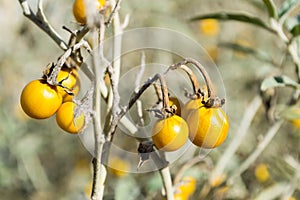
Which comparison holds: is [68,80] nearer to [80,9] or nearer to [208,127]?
[80,9]

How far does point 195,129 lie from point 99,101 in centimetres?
19

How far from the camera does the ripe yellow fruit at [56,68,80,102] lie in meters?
1.13

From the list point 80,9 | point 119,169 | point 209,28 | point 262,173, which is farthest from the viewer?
point 209,28

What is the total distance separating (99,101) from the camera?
1.06 metres

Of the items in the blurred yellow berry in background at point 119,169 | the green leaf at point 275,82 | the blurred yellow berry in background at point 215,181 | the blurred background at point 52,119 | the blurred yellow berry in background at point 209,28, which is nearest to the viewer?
the green leaf at point 275,82

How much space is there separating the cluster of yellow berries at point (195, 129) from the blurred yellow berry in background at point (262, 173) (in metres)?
1.31

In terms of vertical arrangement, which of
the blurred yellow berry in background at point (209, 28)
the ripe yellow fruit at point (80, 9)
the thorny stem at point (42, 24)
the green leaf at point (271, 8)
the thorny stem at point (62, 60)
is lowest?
the thorny stem at point (62, 60)

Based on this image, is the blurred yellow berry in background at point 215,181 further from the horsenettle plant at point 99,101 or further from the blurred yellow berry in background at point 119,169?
the horsenettle plant at point 99,101

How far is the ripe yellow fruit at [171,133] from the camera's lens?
1.03 meters

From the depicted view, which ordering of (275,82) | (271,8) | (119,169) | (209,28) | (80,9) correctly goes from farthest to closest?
1. (209,28)
2. (119,169)
3. (271,8)
4. (275,82)
5. (80,9)

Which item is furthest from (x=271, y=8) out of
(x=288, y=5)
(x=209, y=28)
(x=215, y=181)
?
(x=209, y=28)

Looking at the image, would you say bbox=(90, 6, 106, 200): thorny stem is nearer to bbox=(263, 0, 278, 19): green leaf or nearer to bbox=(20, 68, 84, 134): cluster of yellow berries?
bbox=(20, 68, 84, 134): cluster of yellow berries

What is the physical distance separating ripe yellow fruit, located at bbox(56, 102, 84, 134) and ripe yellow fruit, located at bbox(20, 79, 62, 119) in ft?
0.05

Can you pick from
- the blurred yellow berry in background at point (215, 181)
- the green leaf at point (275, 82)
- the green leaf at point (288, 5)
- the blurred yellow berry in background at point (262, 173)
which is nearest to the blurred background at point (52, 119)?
the blurred yellow berry in background at point (262, 173)
